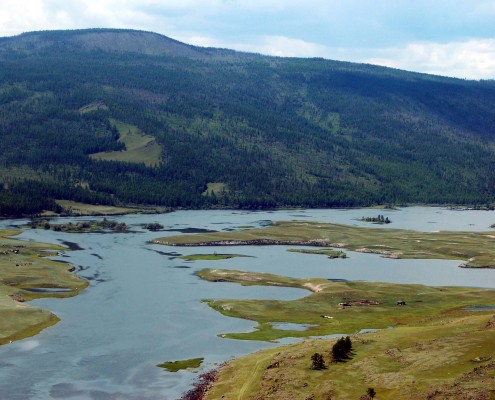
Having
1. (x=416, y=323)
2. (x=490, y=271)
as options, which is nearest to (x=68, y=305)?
(x=416, y=323)

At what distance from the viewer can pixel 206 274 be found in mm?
160375

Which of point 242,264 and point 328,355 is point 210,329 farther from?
point 242,264

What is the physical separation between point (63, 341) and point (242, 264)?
8351cm

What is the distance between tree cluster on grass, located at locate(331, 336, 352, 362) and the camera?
8170 centimetres

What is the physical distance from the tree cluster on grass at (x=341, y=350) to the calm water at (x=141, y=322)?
1570 centimetres

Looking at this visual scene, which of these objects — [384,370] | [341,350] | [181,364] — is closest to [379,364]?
[384,370]

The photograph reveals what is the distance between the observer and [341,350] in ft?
271

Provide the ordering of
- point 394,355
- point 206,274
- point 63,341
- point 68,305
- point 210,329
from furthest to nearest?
point 206,274, point 68,305, point 210,329, point 63,341, point 394,355

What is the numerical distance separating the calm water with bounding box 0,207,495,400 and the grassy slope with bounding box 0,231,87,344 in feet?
8.52

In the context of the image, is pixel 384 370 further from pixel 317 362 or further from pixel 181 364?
pixel 181 364

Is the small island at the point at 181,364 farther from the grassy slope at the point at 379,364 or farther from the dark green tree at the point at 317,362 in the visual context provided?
the dark green tree at the point at 317,362

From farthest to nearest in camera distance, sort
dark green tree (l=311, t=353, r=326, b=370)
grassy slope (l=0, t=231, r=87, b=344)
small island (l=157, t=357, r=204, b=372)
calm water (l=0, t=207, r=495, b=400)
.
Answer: grassy slope (l=0, t=231, r=87, b=344) < small island (l=157, t=357, r=204, b=372) < calm water (l=0, t=207, r=495, b=400) < dark green tree (l=311, t=353, r=326, b=370)

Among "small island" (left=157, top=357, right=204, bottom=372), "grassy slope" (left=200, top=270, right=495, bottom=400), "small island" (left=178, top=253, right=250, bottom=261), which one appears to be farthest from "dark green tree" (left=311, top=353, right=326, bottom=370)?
"small island" (left=178, top=253, right=250, bottom=261)

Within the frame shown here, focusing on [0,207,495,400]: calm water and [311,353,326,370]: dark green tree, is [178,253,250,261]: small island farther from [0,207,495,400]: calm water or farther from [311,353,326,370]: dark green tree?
[311,353,326,370]: dark green tree
